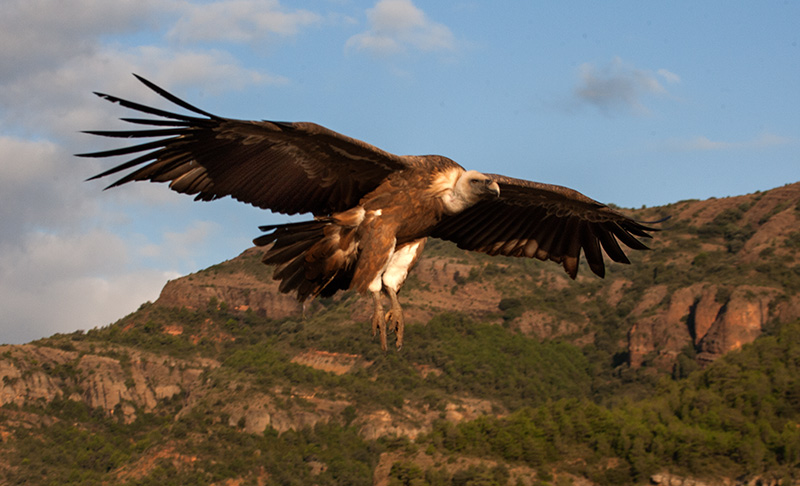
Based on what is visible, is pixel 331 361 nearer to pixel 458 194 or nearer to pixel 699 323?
pixel 699 323

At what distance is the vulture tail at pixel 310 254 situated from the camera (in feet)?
29.1

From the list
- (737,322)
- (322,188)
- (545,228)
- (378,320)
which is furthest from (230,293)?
(378,320)

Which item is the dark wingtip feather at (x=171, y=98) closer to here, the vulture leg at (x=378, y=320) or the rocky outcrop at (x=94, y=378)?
the vulture leg at (x=378, y=320)

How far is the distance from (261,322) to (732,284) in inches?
2391

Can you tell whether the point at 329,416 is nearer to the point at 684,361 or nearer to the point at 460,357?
the point at 460,357

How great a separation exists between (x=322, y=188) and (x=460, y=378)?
10469cm

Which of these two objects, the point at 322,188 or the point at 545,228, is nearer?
the point at 322,188

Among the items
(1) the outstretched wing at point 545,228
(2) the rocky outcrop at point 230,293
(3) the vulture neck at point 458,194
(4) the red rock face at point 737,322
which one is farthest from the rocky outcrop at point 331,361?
(3) the vulture neck at point 458,194

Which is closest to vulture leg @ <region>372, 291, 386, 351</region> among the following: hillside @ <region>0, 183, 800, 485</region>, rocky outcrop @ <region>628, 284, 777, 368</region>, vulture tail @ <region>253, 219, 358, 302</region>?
vulture tail @ <region>253, 219, 358, 302</region>

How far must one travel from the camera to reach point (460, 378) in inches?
4419

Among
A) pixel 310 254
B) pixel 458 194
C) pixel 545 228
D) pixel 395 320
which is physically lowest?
pixel 395 320

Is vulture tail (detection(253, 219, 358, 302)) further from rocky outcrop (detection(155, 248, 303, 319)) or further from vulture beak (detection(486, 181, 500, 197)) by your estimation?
rocky outcrop (detection(155, 248, 303, 319))

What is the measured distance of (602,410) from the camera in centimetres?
8531

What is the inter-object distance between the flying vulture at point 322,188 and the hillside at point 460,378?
2704 inches
